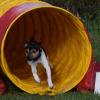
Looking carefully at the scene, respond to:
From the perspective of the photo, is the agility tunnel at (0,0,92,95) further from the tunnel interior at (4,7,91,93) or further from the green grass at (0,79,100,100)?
the green grass at (0,79,100,100)

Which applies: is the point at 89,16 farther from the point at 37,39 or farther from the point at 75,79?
the point at 75,79

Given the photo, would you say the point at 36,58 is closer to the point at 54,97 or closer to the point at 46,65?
the point at 46,65

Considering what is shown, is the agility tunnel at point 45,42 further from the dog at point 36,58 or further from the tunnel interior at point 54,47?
the dog at point 36,58

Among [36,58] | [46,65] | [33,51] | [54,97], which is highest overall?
[33,51]

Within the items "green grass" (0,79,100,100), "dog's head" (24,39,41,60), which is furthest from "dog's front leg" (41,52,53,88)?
"green grass" (0,79,100,100)

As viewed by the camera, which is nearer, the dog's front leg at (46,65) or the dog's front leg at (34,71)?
the dog's front leg at (46,65)

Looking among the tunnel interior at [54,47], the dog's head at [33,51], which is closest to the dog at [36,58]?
the dog's head at [33,51]

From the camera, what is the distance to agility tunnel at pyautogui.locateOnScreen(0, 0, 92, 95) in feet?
24.7

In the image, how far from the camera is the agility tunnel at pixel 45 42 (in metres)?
7.54

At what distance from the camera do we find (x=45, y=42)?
30.3 feet

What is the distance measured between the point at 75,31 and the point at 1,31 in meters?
1.30

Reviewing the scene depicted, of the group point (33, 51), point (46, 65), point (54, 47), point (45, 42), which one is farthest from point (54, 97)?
point (45, 42)

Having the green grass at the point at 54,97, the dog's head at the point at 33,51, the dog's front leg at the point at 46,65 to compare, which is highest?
the dog's head at the point at 33,51

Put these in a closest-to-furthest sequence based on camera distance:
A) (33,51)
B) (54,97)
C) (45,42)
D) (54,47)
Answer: (54,97) < (33,51) < (54,47) < (45,42)
